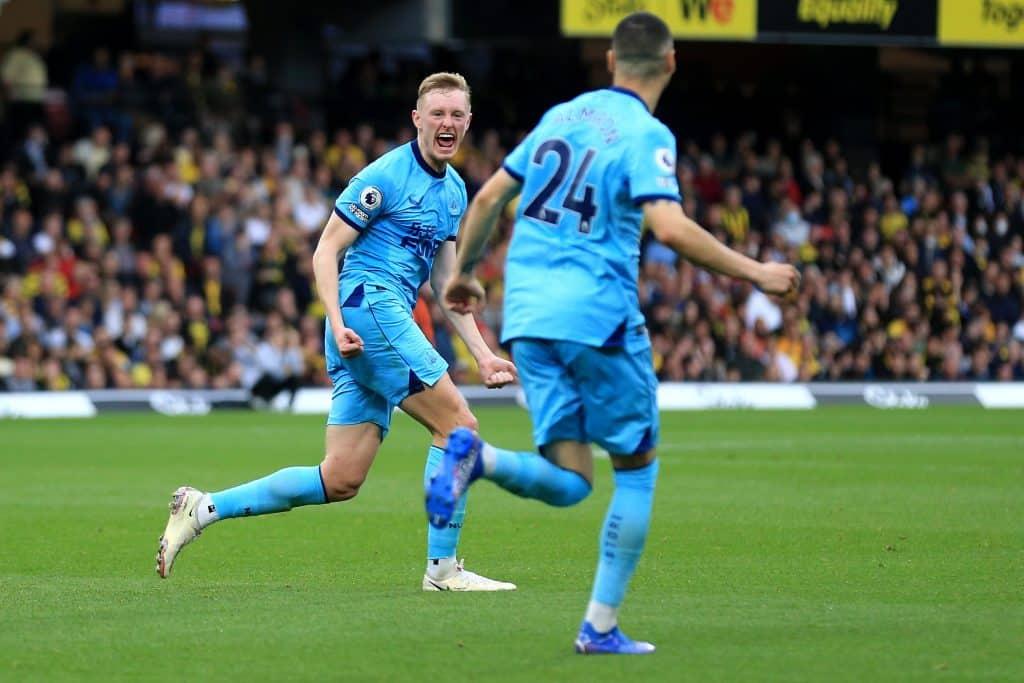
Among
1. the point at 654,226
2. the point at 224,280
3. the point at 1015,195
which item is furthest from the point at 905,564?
the point at 1015,195

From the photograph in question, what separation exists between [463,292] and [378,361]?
4.91ft

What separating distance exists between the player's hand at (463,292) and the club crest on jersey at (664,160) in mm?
896

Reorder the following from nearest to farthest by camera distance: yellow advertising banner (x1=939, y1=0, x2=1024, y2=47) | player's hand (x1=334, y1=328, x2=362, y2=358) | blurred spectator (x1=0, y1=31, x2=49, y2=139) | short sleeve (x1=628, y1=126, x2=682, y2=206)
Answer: short sleeve (x1=628, y1=126, x2=682, y2=206) → player's hand (x1=334, y1=328, x2=362, y2=358) → blurred spectator (x1=0, y1=31, x2=49, y2=139) → yellow advertising banner (x1=939, y1=0, x2=1024, y2=47)

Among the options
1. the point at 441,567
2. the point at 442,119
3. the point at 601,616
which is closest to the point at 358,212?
the point at 442,119

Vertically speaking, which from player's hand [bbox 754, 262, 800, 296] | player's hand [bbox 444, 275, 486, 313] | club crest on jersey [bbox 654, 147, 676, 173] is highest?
club crest on jersey [bbox 654, 147, 676, 173]

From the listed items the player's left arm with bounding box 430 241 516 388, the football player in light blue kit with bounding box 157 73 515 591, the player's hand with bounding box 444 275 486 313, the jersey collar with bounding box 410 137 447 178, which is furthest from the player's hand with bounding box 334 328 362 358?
the jersey collar with bounding box 410 137 447 178

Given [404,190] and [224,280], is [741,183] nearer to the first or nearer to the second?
[224,280]

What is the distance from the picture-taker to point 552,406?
6738 mm

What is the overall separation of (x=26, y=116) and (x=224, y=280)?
12.8 feet

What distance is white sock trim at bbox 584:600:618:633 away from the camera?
6637 millimetres

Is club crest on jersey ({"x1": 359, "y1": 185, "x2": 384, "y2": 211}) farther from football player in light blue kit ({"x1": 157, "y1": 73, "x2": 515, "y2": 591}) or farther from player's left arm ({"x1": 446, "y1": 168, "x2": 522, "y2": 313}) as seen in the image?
player's left arm ({"x1": 446, "y1": 168, "x2": 522, "y2": 313})

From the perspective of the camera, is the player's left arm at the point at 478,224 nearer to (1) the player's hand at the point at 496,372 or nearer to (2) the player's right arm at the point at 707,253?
(2) the player's right arm at the point at 707,253

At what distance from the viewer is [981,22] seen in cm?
2928

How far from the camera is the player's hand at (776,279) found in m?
6.32
